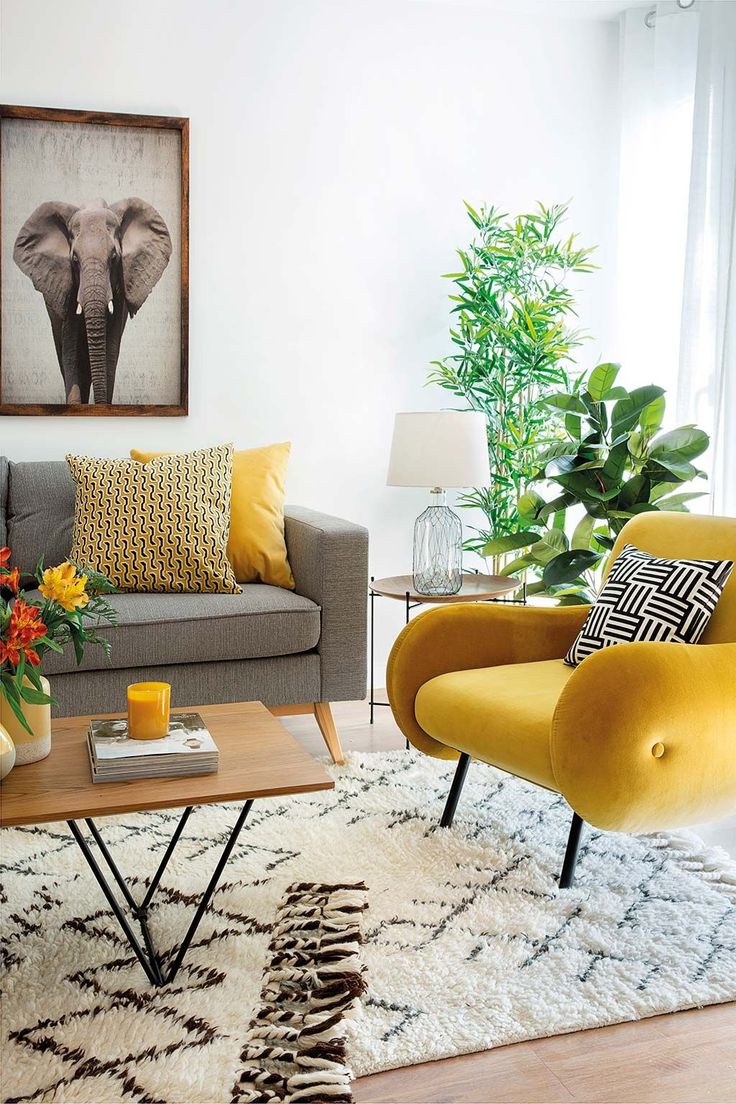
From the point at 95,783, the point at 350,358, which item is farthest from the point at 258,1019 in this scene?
the point at 350,358

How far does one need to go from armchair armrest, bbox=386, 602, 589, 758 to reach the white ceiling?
2.63 meters

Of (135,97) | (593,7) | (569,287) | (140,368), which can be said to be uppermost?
(593,7)

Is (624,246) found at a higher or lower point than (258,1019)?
higher

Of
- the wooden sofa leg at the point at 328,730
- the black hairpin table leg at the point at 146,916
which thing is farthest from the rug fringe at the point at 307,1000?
the wooden sofa leg at the point at 328,730

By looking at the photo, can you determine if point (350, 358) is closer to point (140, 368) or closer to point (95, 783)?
point (140, 368)

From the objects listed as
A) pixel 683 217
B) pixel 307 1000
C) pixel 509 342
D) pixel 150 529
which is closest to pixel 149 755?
pixel 307 1000

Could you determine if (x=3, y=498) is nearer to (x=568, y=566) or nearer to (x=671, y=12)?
(x=568, y=566)

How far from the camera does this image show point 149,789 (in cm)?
177

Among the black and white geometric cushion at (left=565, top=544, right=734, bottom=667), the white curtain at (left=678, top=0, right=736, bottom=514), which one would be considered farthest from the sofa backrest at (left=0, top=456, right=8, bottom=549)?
the white curtain at (left=678, top=0, right=736, bottom=514)

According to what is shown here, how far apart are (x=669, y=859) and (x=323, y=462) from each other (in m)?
2.15

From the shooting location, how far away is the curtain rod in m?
3.87

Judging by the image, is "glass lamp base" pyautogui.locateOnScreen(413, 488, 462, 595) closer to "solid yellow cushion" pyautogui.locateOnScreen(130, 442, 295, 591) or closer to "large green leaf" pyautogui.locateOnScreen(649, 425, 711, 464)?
"solid yellow cushion" pyautogui.locateOnScreen(130, 442, 295, 591)

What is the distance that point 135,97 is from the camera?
3.75m

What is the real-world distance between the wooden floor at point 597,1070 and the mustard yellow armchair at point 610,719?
0.40 metres
